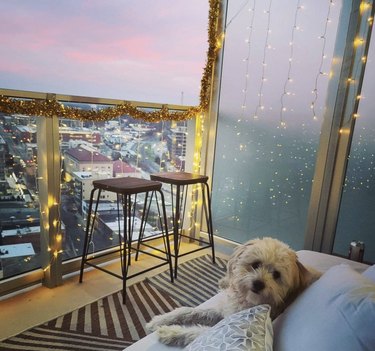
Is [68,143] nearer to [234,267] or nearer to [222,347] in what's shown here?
[234,267]

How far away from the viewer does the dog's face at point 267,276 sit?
1110 millimetres

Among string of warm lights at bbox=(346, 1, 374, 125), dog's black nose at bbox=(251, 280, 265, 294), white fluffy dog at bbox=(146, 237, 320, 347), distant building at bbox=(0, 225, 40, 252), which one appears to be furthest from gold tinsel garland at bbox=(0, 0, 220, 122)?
dog's black nose at bbox=(251, 280, 265, 294)

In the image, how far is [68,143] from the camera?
7.79ft

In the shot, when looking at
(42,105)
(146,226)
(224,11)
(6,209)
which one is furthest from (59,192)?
(224,11)

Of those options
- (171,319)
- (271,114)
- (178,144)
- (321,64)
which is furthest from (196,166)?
(171,319)

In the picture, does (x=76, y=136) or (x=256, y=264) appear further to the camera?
(x=76, y=136)

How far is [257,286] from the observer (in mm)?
1128

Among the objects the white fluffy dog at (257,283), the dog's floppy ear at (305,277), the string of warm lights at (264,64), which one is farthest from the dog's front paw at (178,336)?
the string of warm lights at (264,64)

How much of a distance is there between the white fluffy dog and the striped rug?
0.73 meters

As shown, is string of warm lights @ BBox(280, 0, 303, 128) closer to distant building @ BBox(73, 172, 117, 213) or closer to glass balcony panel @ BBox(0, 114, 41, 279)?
distant building @ BBox(73, 172, 117, 213)

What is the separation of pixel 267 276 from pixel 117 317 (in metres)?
1.27

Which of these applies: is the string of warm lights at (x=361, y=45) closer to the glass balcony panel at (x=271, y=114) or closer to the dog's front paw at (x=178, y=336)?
the glass balcony panel at (x=271, y=114)

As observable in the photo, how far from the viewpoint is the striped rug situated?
173 centimetres

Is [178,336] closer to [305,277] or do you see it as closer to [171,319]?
[171,319]
